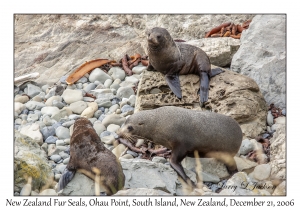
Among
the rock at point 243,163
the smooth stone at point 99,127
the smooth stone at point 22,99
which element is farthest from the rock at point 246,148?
the smooth stone at point 22,99

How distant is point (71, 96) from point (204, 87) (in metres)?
2.54

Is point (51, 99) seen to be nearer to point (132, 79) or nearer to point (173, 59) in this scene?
point (132, 79)

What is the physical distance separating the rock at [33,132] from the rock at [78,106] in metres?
0.80

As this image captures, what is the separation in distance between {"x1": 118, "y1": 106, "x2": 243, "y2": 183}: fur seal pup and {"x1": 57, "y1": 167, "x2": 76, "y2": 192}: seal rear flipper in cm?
90

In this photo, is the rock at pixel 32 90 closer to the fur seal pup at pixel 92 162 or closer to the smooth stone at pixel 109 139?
the smooth stone at pixel 109 139

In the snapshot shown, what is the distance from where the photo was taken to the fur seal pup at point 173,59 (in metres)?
9.29

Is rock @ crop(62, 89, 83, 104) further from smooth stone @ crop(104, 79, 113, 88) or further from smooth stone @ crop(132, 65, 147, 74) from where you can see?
smooth stone @ crop(132, 65, 147, 74)

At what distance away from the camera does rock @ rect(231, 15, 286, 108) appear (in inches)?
380

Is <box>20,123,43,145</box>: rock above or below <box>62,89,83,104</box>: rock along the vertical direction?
below

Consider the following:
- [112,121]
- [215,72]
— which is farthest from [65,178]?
[215,72]

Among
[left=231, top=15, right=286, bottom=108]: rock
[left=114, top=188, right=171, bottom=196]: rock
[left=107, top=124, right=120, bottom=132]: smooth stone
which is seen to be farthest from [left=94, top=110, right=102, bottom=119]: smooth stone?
[left=114, top=188, right=171, bottom=196]: rock

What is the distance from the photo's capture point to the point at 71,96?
32.7 ft

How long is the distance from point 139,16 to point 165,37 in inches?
135

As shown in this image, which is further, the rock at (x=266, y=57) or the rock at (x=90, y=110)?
the rock at (x=266, y=57)
